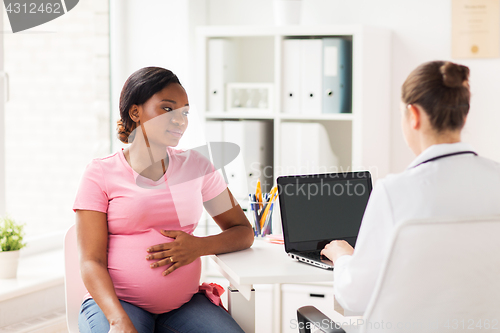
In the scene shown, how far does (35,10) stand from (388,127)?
1.73 meters

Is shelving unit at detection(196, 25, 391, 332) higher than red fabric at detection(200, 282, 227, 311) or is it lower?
higher

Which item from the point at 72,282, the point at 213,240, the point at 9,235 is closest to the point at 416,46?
the point at 213,240

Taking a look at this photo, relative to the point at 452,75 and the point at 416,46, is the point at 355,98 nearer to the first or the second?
the point at 416,46

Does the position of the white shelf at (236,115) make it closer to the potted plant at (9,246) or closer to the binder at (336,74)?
the binder at (336,74)

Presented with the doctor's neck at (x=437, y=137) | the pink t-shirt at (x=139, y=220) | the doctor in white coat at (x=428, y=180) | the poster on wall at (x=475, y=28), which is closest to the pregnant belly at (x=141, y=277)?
the pink t-shirt at (x=139, y=220)

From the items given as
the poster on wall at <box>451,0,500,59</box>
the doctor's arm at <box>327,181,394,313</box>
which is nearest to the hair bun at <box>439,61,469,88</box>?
the doctor's arm at <box>327,181,394,313</box>

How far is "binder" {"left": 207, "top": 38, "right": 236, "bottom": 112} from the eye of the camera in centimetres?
245

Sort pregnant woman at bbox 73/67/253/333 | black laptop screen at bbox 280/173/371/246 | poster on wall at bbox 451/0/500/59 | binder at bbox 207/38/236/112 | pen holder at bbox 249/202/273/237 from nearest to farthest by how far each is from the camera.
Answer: pregnant woman at bbox 73/67/253/333 < black laptop screen at bbox 280/173/371/246 < pen holder at bbox 249/202/273/237 < poster on wall at bbox 451/0/500/59 < binder at bbox 207/38/236/112

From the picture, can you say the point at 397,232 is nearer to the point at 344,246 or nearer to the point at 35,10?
the point at 344,246

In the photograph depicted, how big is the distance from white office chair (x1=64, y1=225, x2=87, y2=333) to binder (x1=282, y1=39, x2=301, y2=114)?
3.92 ft

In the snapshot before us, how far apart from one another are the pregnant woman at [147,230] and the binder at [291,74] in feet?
2.95

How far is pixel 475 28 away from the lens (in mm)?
2357

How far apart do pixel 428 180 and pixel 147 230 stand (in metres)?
0.83

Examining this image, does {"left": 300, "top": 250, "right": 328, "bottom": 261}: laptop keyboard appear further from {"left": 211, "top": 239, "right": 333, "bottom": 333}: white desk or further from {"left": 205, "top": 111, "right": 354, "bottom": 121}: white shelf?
{"left": 205, "top": 111, "right": 354, "bottom": 121}: white shelf
